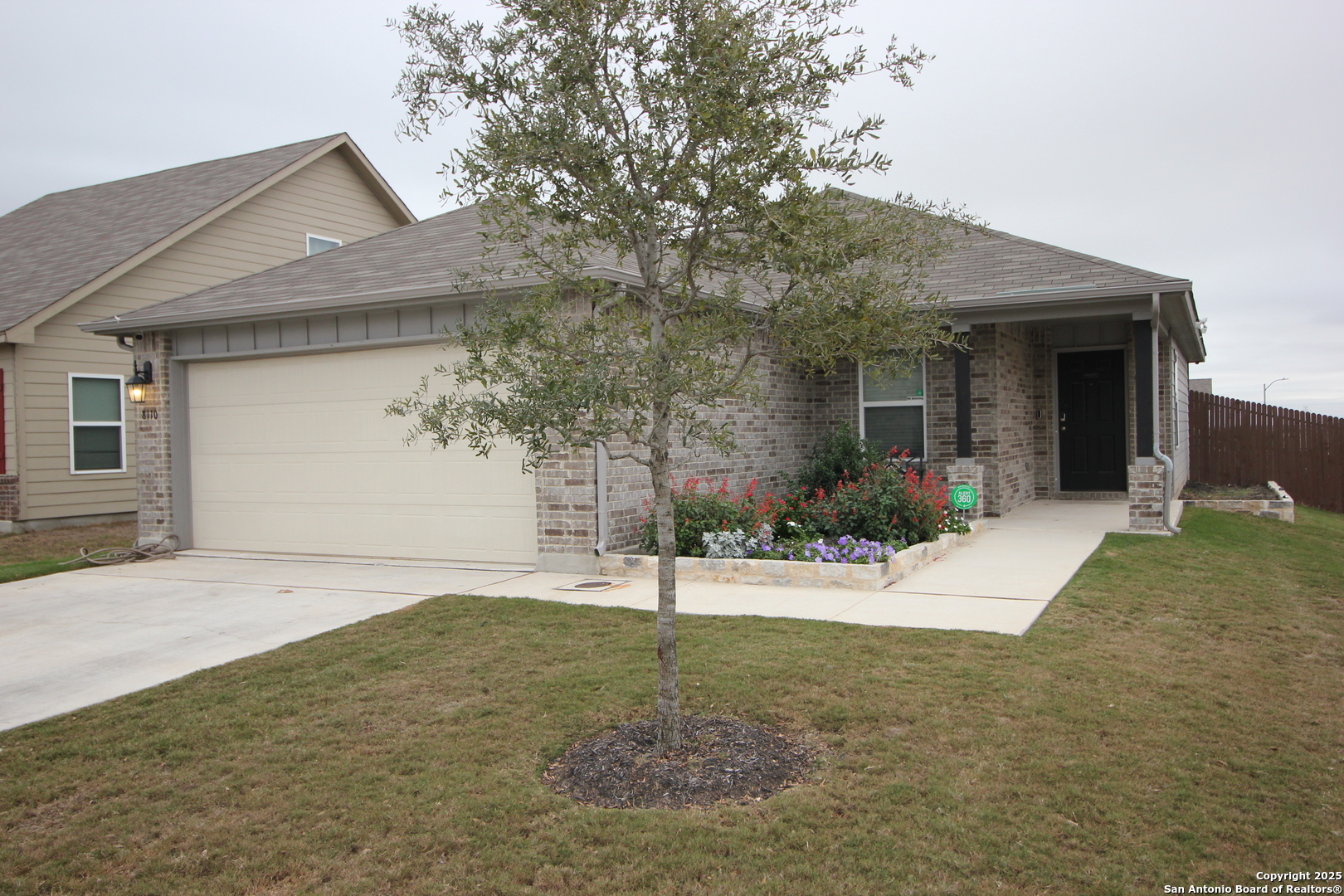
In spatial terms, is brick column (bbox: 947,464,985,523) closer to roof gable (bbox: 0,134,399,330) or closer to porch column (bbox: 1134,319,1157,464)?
porch column (bbox: 1134,319,1157,464)

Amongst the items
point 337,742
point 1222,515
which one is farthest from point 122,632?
point 1222,515

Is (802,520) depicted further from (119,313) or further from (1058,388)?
(119,313)

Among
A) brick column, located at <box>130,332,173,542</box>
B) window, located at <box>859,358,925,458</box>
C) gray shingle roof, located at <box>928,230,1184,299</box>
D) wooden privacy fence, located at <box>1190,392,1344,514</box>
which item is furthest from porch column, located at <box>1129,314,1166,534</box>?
brick column, located at <box>130,332,173,542</box>

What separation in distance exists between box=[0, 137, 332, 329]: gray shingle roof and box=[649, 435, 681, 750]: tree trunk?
13132 mm

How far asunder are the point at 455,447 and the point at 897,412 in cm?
596

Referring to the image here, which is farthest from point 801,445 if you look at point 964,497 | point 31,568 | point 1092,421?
point 31,568

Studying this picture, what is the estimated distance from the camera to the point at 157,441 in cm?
1137

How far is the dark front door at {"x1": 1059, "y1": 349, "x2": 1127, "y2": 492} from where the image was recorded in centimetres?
1366

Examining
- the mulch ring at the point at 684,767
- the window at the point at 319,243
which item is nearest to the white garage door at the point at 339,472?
the mulch ring at the point at 684,767

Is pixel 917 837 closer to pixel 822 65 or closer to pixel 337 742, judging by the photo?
pixel 337 742

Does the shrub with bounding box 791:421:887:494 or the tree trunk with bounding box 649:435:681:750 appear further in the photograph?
the shrub with bounding box 791:421:887:494

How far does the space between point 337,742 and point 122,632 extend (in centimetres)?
356

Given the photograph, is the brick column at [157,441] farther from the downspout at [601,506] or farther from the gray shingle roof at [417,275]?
the downspout at [601,506]

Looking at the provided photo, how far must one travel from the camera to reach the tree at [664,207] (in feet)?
13.4
